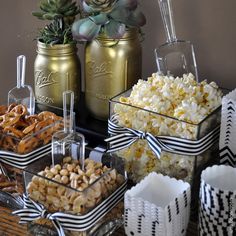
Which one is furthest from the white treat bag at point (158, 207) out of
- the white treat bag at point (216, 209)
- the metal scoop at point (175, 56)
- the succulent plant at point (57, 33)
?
the succulent plant at point (57, 33)

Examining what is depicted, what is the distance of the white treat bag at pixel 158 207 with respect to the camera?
78cm

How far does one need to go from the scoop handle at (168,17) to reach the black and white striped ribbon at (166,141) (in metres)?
0.23

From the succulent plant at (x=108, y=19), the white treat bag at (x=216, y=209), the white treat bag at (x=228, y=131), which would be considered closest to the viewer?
the white treat bag at (x=216, y=209)

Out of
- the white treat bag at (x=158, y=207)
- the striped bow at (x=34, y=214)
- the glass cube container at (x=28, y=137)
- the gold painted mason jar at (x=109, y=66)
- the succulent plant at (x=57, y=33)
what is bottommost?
the striped bow at (x=34, y=214)

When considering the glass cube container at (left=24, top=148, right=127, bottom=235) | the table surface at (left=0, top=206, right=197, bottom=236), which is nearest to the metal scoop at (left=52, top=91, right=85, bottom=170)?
the glass cube container at (left=24, top=148, right=127, bottom=235)

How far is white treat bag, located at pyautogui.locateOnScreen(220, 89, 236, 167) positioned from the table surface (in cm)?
13

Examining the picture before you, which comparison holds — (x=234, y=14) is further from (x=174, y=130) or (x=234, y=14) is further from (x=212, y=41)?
(x=174, y=130)

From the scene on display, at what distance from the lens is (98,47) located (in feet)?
3.53

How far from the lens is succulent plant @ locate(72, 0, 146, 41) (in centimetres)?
103

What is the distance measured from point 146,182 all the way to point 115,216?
0.09 metres

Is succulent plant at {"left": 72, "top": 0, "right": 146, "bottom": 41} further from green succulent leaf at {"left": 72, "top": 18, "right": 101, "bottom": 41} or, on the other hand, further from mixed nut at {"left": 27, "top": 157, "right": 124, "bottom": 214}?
mixed nut at {"left": 27, "top": 157, "right": 124, "bottom": 214}

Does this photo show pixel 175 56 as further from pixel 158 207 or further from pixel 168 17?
pixel 158 207

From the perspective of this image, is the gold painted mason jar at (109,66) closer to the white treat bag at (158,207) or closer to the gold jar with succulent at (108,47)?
the gold jar with succulent at (108,47)

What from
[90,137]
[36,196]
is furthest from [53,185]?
[90,137]
